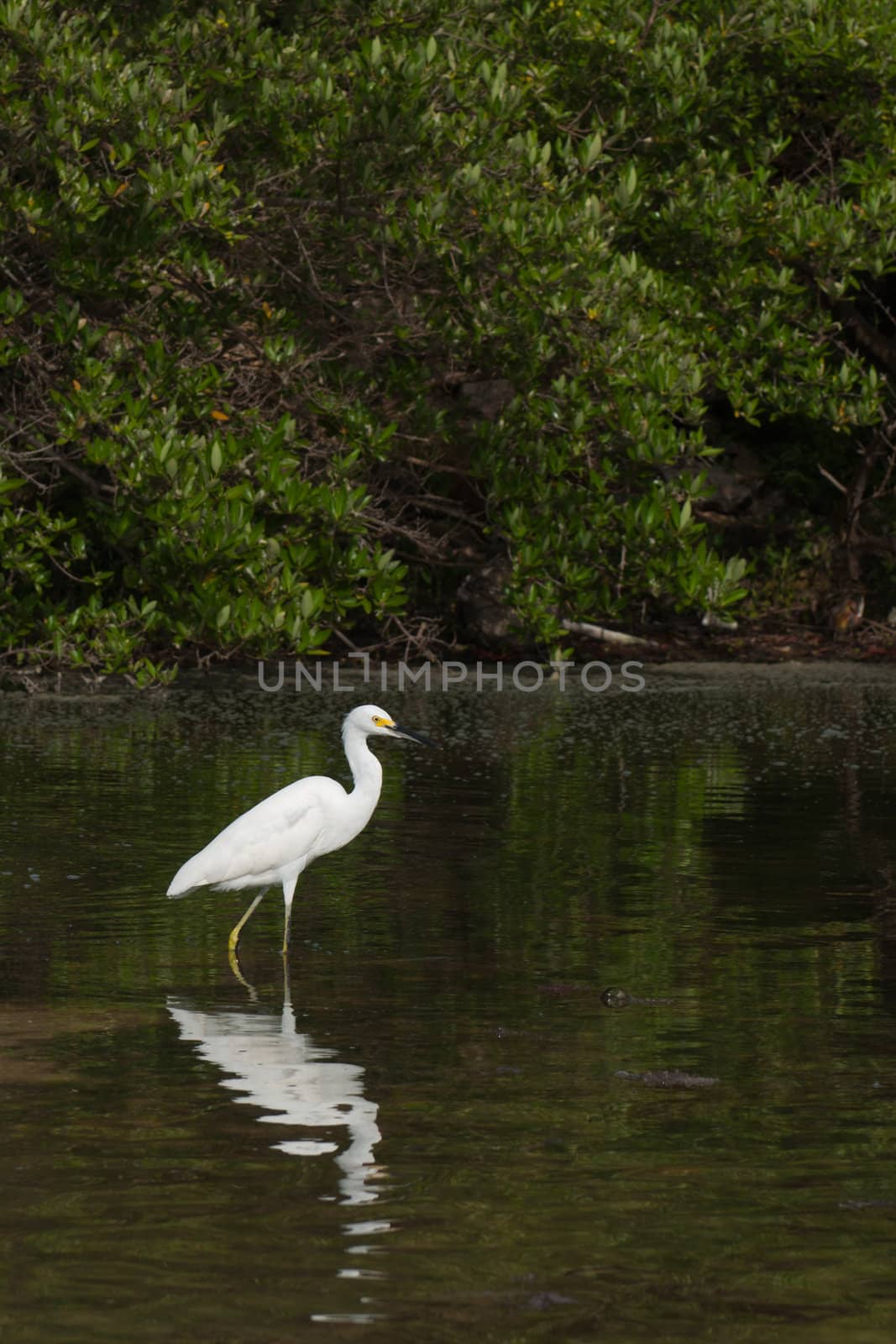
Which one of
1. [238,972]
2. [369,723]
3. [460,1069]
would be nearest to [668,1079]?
[460,1069]

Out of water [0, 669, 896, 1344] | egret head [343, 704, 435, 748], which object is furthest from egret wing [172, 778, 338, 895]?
egret head [343, 704, 435, 748]

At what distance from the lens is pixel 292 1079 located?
21.1ft

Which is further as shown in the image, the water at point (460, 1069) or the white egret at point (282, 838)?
the white egret at point (282, 838)

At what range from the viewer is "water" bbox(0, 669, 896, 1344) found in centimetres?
474

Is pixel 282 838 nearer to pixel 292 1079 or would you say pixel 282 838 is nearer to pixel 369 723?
pixel 369 723

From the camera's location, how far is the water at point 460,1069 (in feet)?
15.5

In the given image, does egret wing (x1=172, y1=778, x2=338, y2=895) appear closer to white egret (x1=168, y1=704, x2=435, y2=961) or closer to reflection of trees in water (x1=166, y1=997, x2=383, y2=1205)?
white egret (x1=168, y1=704, x2=435, y2=961)

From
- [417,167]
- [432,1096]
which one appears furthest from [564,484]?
[432,1096]

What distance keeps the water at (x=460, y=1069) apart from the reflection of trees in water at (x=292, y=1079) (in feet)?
0.06

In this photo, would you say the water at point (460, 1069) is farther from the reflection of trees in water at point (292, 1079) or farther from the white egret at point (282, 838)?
the white egret at point (282, 838)

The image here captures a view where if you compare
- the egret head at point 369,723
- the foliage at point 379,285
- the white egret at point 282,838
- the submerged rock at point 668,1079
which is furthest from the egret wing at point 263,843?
the foliage at point 379,285

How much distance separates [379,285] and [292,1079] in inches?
454

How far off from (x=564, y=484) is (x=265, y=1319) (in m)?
13.1

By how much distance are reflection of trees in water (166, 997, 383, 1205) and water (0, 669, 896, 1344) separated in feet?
0.06
